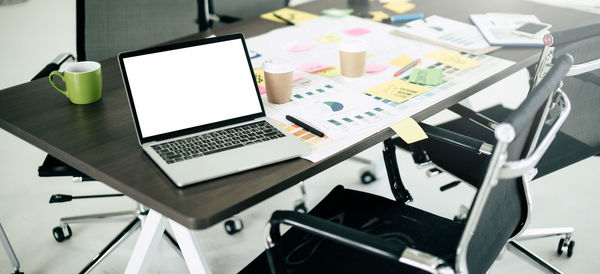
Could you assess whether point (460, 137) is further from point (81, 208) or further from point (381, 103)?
point (81, 208)

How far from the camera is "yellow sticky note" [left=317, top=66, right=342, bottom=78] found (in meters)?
1.65

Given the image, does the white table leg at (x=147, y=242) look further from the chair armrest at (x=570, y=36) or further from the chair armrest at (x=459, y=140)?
the chair armrest at (x=570, y=36)

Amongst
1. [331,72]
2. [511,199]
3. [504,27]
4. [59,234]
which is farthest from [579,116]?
[59,234]

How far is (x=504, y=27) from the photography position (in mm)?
2023

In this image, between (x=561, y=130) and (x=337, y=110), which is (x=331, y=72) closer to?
(x=337, y=110)

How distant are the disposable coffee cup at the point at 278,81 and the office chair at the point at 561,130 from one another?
1.06 feet

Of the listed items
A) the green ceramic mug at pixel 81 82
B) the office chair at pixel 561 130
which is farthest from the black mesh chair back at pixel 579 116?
the green ceramic mug at pixel 81 82

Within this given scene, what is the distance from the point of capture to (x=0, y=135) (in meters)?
2.87

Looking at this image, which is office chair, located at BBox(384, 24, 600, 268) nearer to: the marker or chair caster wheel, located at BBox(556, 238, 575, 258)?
chair caster wheel, located at BBox(556, 238, 575, 258)

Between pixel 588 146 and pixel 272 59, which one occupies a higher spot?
pixel 272 59

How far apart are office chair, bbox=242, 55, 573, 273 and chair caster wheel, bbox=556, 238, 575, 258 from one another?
0.81 meters

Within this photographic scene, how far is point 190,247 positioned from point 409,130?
0.61 metres

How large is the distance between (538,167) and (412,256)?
2.72ft

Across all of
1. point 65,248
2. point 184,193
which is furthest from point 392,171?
point 65,248
